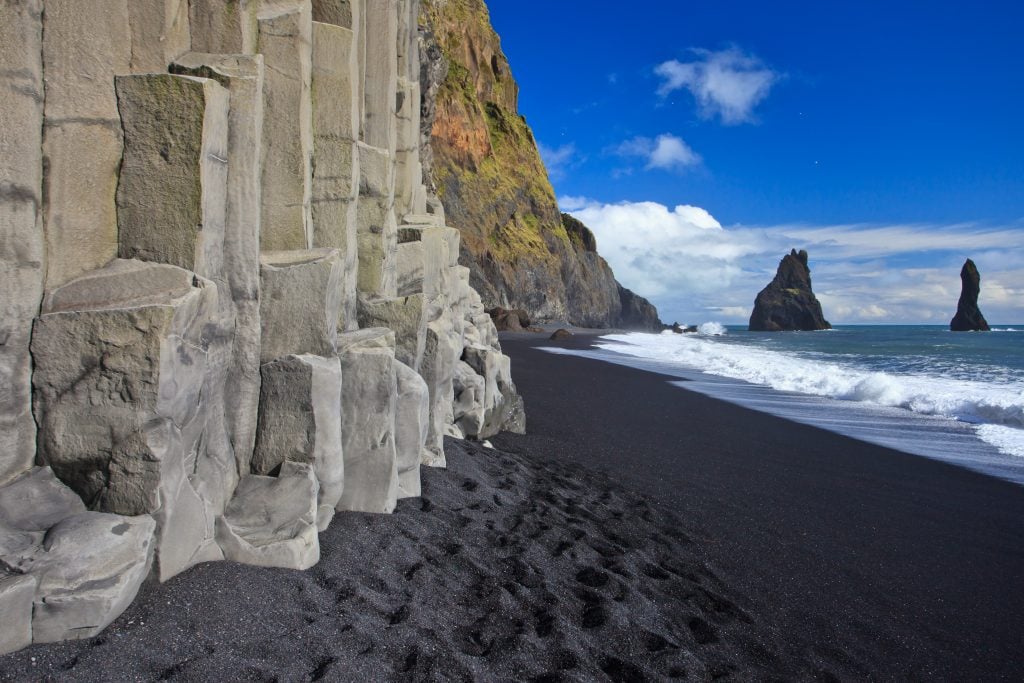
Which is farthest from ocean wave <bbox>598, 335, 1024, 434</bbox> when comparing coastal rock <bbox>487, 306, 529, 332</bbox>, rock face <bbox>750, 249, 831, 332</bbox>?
rock face <bbox>750, 249, 831, 332</bbox>

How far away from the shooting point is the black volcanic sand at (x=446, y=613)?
2.68 m

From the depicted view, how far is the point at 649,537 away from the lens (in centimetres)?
502

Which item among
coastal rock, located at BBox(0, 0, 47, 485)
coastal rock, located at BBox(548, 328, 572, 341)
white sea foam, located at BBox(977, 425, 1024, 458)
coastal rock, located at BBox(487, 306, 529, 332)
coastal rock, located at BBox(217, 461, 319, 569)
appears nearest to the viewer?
coastal rock, located at BBox(0, 0, 47, 485)

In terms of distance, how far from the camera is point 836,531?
5.53m

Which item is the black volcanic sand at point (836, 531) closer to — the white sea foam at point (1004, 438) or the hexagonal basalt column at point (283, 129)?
the white sea foam at point (1004, 438)

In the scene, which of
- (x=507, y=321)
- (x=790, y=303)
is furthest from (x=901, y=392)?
(x=790, y=303)

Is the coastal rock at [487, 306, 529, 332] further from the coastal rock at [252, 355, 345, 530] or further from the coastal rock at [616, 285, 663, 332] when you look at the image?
the coastal rock at [616, 285, 663, 332]

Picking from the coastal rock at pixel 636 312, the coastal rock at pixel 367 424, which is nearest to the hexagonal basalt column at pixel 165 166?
the coastal rock at pixel 367 424

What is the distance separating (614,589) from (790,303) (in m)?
97.9

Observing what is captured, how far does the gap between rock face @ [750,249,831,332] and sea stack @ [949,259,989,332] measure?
1706 centimetres

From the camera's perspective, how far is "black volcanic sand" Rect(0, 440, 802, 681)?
2684mm

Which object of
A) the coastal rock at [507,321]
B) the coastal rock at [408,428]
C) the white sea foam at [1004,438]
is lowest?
the white sea foam at [1004,438]

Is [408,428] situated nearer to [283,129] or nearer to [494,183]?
[283,129]

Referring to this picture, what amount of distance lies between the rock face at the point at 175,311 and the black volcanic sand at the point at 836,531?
279 centimetres
